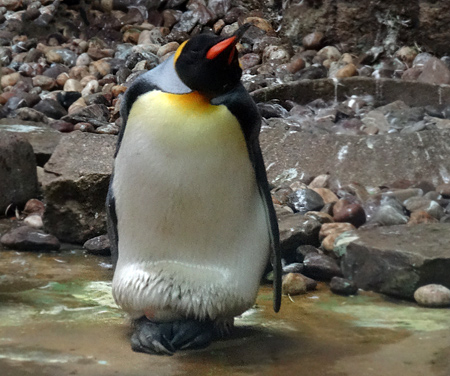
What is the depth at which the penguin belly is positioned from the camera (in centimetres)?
222

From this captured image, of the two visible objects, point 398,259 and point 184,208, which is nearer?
point 184,208

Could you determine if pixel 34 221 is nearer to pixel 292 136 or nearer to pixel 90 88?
pixel 292 136

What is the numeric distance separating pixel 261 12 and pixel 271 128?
3993 millimetres

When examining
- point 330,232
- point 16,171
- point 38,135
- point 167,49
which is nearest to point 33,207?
point 16,171

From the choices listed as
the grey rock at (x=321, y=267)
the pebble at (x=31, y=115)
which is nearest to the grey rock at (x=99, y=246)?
the grey rock at (x=321, y=267)

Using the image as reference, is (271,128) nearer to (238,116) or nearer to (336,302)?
(336,302)

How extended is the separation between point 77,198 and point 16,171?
81 centimetres

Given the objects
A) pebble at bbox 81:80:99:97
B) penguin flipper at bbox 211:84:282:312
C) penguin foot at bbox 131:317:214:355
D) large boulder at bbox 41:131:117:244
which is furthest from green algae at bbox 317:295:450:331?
pebble at bbox 81:80:99:97

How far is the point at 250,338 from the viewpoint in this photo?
2391 millimetres

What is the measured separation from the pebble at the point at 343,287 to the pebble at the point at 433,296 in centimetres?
30

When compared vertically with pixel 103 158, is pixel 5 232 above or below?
below

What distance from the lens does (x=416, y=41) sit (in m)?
7.59

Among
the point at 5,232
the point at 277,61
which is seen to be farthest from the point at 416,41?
the point at 5,232

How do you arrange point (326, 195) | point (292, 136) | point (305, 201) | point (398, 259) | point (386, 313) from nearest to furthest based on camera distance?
point (386, 313), point (398, 259), point (305, 201), point (326, 195), point (292, 136)
